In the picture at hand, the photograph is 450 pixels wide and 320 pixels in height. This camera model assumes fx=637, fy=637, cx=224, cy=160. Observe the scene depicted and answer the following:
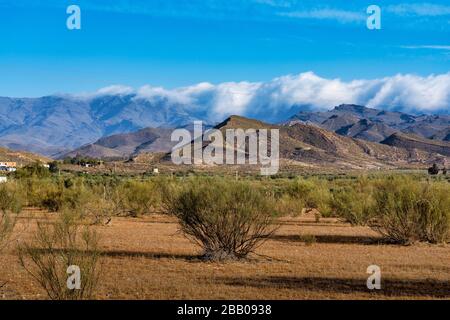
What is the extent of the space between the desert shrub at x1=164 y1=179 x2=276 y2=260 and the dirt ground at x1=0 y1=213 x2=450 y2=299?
0.68 meters

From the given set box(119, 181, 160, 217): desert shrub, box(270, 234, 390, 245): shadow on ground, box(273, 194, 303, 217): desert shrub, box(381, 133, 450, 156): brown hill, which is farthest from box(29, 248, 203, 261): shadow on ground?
box(381, 133, 450, 156): brown hill

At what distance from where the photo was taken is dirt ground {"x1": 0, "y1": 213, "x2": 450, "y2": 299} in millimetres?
14250

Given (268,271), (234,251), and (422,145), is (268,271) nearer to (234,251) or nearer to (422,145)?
(234,251)

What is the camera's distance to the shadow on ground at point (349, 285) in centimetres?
1442

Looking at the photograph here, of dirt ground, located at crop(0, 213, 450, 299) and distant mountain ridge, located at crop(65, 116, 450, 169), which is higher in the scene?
distant mountain ridge, located at crop(65, 116, 450, 169)

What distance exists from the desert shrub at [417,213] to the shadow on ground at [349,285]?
28.9 ft

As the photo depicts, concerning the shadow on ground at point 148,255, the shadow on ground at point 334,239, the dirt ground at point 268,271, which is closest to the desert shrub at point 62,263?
the dirt ground at point 268,271

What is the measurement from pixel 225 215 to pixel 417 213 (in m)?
9.18

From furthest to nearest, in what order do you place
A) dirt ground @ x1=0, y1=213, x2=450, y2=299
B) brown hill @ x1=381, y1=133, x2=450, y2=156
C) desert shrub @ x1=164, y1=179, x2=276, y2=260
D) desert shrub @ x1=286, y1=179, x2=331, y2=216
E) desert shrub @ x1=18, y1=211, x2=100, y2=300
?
brown hill @ x1=381, y1=133, x2=450, y2=156, desert shrub @ x1=286, y1=179, x2=331, y2=216, desert shrub @ x1=164, y1=179, x2=276, y2=260, dirt ground @ x1=0, y1=213, x2=450, y2=299, desert shrub @ x1=18, y1=211, x2=100, y2=300

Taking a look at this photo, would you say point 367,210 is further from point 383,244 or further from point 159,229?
point 159,229

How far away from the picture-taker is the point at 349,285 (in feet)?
50.1

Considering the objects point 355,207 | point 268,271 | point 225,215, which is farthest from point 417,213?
point 268,271

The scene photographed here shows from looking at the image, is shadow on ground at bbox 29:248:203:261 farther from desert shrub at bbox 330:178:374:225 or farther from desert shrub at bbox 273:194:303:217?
desert shrub at bbox 273:194:303:217
